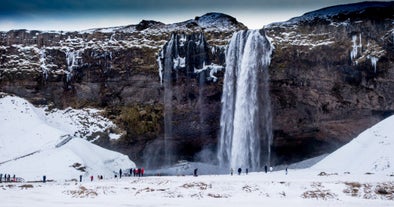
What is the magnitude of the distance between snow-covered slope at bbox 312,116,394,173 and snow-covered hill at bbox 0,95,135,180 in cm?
2183

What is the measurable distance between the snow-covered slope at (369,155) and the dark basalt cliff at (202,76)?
13253 millimetres

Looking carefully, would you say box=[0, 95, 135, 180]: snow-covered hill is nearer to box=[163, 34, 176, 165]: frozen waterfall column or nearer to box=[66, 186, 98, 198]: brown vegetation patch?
box=[163, 34, 176, 165]: frozen waterfall column

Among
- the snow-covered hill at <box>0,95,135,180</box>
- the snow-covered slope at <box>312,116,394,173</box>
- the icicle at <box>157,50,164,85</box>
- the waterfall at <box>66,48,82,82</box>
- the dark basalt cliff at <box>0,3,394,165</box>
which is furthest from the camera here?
the waterfall at <box>66,48,82,82</box>

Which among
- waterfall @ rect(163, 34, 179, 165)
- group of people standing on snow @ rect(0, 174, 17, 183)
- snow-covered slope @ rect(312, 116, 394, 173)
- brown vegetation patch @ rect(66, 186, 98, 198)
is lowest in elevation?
group of people standing on snow @ rect(0, 174, 17, 183)

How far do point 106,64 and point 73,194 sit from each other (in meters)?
38.6

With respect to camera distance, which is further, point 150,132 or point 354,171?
point 150,132

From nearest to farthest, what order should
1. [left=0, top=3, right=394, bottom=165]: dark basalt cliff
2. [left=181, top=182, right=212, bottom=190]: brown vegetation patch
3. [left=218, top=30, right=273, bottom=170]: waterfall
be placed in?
Result: [left=181, top=182, right=212, bottom=190]: brown vegetation patch, [left=0, top=3, right=394, bottom=165]: dark basalt cliff, [left=218, top=30, right=273, bottom=170]: waterfall

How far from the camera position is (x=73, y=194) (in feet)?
113

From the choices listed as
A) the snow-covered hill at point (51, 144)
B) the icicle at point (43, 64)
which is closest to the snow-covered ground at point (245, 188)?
the snow-covered hill at point (51, 144)

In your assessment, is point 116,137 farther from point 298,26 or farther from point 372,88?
point 372,88

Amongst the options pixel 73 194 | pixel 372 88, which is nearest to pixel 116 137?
pixel 372 88

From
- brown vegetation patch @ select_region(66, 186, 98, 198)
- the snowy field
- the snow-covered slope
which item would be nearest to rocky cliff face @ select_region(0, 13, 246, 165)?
the snow-covered slope

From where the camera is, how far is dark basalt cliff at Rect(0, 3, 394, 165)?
208ft

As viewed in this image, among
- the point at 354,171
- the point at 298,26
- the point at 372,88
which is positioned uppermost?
the point at 298,26
